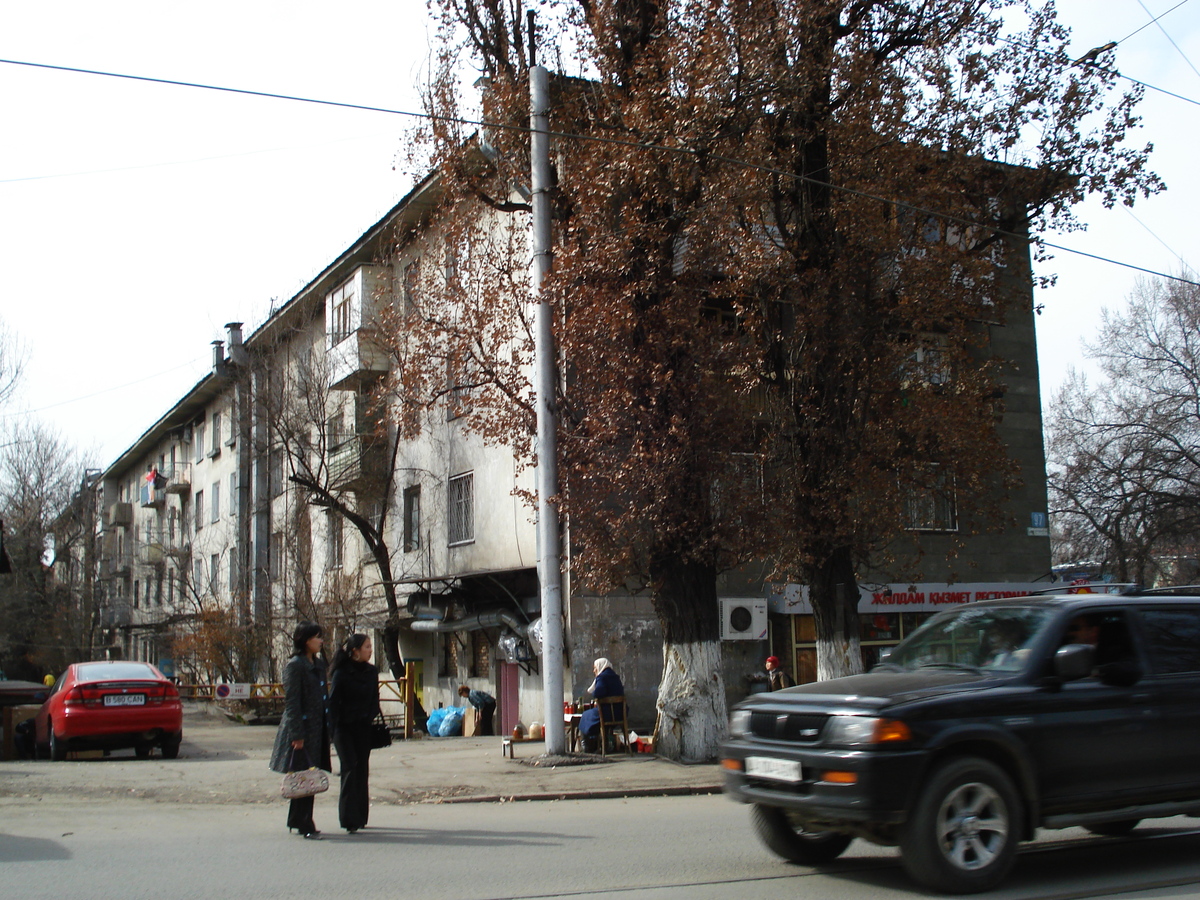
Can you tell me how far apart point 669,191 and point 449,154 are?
397cm

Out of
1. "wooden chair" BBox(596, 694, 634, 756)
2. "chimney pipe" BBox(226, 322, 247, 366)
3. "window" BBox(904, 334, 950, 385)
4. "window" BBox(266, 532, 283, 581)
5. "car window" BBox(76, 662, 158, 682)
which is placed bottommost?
"wooden chair" BBox(596, 694, 634, 756)

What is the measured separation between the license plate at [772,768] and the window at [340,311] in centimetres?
2104

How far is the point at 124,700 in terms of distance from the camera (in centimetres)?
1628

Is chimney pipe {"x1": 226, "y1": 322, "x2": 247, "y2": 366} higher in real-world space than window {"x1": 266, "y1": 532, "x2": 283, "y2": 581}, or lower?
higher

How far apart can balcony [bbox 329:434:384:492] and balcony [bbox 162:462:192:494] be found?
71.6 ft

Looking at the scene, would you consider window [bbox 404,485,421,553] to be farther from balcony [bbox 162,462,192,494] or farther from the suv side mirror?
balcony [bbox 162,462,192,494]

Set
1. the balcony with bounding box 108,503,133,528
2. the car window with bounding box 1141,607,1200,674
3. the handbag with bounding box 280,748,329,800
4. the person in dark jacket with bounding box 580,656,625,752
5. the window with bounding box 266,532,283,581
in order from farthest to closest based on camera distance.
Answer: the balcony with bounding box 108,503,133,528
the window with bounding box 266,532,283,581
the person in dark jacket with bounding box 580,656,625,752
the handbag with bounding box 280,748,329,800
the car window with bounding box 1141,607,1200,674

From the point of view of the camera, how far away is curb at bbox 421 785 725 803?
12000mm

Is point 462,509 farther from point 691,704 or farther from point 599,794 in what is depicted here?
point 599,794

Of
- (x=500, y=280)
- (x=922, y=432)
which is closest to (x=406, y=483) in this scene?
(x=500, y=280)

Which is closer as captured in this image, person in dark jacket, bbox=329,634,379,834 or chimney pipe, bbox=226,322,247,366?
person in dark jacket, bbox=329,634,379,834

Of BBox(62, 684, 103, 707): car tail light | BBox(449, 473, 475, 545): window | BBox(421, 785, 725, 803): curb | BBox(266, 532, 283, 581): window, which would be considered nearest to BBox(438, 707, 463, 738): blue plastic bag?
BBox(449, 473, 475, 545): window

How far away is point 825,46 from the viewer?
1495 cm

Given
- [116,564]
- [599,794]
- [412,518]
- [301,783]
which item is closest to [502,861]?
[301,783]
